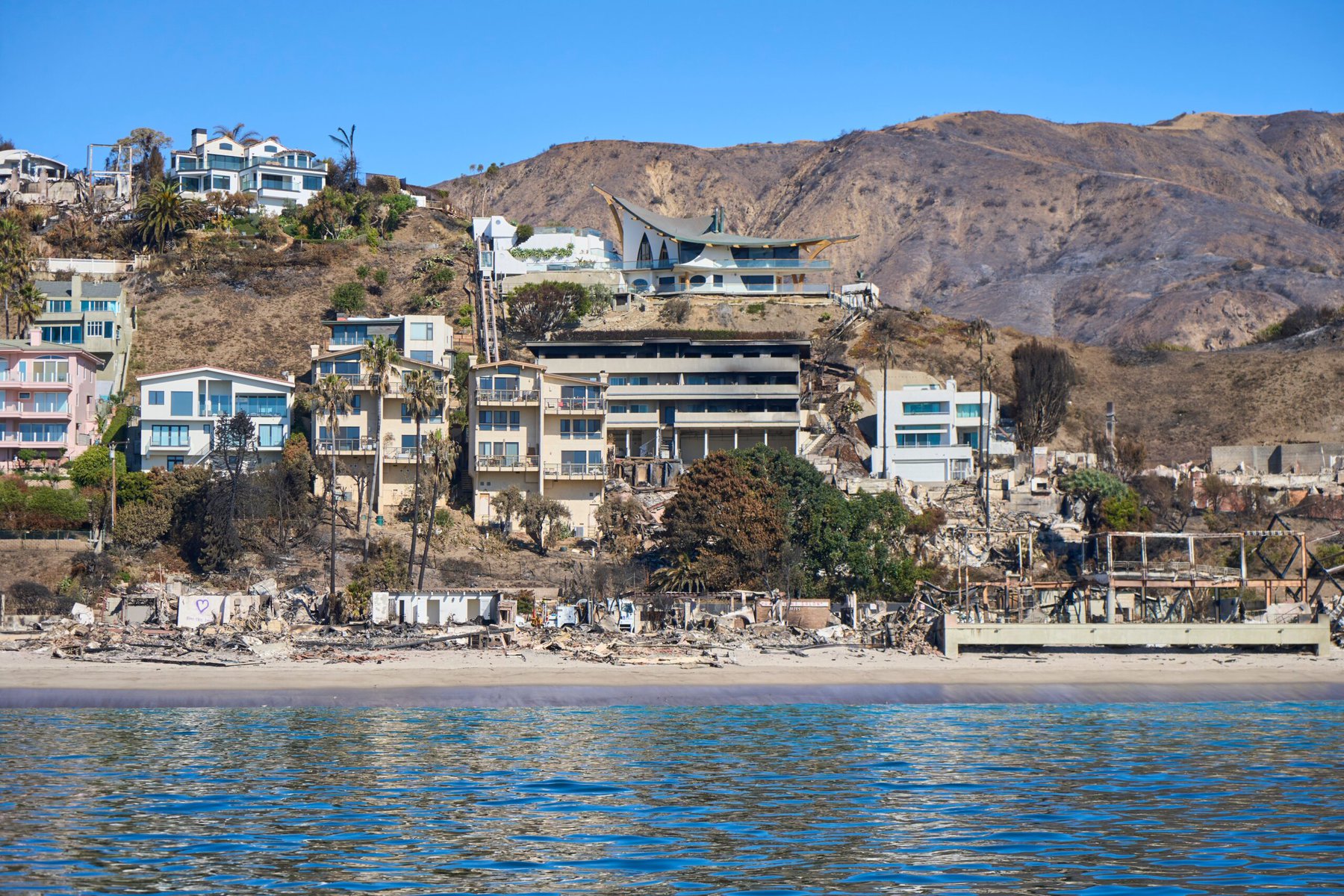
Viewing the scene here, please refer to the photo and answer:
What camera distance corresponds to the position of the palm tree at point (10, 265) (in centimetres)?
8556

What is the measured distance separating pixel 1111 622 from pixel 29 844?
3816 centimetres

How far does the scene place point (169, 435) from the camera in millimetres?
74062

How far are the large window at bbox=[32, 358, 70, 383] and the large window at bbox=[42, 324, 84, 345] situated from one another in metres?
9.62

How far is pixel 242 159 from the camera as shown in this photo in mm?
121312

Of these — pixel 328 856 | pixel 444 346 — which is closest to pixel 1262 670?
pixel 328 856

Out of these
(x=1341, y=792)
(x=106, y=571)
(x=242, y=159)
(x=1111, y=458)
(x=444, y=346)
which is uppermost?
(x=242, y=159)

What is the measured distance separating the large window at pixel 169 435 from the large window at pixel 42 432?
4.74 meters

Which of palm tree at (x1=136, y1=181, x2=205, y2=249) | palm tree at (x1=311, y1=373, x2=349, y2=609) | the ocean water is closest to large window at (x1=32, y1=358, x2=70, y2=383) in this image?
palm tree at (x1=311, y1=373, x2=349, y2=609)

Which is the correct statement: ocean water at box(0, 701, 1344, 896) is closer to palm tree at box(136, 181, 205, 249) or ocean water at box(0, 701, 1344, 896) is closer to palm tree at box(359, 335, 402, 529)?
palm tree at box(359, 335, 402, 529)

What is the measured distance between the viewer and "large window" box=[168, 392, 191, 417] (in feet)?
244

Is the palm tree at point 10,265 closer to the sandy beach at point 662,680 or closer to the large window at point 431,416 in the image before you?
the large window at point 431,416

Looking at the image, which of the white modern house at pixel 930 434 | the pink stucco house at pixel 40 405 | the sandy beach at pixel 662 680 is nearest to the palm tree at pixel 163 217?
the pink stucco house at pixel 40 405

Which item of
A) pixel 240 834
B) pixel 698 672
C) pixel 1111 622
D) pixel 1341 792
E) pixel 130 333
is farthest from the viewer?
pixel 130 333

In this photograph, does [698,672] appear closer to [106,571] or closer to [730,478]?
[730,478]
